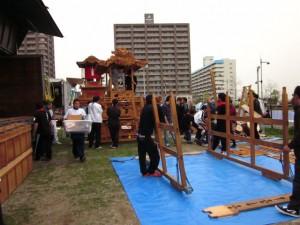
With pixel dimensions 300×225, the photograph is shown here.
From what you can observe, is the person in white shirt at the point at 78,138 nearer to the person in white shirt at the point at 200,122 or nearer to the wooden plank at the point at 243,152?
the wooden plank at the point at 243,152

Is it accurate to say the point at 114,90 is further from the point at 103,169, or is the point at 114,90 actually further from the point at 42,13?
the point at 103,169

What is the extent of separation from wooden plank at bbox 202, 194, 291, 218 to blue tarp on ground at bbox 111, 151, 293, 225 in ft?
0.24

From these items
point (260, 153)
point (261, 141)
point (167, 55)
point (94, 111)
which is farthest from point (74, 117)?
point (167, 55)

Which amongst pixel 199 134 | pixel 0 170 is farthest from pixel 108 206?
pixel 199 134

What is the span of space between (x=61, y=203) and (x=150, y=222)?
5.90 ft

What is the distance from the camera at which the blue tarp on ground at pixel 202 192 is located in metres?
4.28

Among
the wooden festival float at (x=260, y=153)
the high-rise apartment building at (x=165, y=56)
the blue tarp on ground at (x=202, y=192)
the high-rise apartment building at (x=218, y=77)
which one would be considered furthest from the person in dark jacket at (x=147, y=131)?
the high-rise apartment building at (x=165, y=56)

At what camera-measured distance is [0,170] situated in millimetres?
5180

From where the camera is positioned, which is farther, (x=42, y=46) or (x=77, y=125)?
(x=42, y=46)

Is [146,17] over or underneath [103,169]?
over

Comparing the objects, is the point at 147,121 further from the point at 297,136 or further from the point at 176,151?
the point at 297,136

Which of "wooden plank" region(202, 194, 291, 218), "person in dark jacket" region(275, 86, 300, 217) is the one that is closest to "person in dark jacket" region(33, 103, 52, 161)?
"wooden plank" region(202, 194, 291, 218)

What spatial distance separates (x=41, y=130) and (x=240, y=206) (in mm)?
6194

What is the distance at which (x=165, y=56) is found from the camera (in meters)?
96.8
